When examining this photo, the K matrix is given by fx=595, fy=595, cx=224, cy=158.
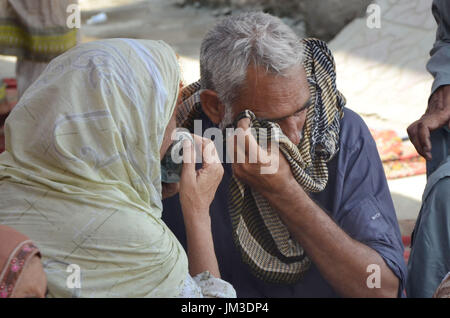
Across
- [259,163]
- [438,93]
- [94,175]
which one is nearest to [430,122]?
[438,93]

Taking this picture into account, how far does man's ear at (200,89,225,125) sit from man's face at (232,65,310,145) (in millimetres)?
134

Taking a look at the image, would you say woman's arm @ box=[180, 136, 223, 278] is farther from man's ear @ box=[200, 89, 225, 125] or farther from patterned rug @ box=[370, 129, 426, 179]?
patterned rug @ box=[370, 129, 426, 179]

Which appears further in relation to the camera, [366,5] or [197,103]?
[366,5]

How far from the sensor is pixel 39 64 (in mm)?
4227

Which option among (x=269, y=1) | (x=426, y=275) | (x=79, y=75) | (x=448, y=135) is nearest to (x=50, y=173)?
(x=79, y=75)

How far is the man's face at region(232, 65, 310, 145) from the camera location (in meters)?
2.53

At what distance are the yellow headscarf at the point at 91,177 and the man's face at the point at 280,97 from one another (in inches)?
24.8

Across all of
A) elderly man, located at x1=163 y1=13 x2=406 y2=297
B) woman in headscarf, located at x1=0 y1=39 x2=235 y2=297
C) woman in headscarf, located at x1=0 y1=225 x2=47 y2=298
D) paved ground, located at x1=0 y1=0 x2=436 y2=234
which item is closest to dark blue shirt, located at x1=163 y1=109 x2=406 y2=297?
elderly man, located at x1=163 y1=13 x2=406 y2=297

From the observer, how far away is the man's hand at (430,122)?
110 inches

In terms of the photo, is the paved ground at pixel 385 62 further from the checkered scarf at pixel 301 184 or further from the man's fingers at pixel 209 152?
the man's fingers at pixel 209 152

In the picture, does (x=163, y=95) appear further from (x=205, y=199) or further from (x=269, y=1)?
(x=269, y=1)

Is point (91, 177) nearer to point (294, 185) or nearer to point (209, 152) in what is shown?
point (209, 152)

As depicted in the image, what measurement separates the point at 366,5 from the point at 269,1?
191cm

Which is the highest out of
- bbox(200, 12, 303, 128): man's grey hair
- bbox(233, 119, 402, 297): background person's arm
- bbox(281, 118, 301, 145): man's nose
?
bbox(200, 12, 303, 128): man's grey hair
